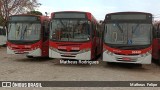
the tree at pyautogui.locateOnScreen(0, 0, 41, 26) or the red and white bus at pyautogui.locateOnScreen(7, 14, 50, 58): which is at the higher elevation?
the tree at pyautogui.locateOnScreen(0, 0, 41, 26)

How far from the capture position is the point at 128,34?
50.9 feet

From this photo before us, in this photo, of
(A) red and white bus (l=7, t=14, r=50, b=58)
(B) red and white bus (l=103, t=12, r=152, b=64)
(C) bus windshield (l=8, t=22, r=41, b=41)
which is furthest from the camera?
(C) bus windshield (l=8, t=22, r=41, b=41)

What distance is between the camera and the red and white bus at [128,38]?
15297mm

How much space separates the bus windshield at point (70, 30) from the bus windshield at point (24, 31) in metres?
2.10

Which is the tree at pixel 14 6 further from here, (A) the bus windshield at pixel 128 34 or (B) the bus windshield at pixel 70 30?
(A) the bus windshield at pixel 128 34

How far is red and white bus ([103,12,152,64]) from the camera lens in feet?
50.2

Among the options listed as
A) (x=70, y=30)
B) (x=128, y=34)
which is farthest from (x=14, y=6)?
(x=128, y=34)

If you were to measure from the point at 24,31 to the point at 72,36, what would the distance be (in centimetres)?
386

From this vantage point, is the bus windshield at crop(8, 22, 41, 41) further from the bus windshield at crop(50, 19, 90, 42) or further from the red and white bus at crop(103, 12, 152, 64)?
the red and white bus at crop(103, 12, 152, 64)

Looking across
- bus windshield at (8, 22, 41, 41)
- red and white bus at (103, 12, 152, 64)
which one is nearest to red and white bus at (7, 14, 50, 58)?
bus windshield at (8, 22, 41, 41)

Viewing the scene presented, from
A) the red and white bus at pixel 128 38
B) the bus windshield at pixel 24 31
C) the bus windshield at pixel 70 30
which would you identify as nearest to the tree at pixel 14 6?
the bus windshield at pixel 24 31

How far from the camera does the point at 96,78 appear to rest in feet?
40.7

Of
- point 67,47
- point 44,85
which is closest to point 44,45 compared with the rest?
point 67,47

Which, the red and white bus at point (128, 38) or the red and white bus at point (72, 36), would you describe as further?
the red and white bus at point (72, 36)
